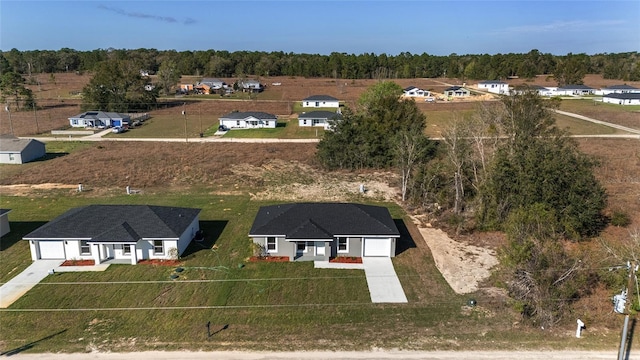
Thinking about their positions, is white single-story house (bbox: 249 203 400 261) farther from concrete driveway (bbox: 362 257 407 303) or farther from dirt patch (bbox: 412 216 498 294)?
dirt patch (bbox: 412 216 498 294)

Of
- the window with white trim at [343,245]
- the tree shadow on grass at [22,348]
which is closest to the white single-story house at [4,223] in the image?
the tree shadow on grass at [22,348]

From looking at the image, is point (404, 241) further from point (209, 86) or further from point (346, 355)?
point (209, 86)

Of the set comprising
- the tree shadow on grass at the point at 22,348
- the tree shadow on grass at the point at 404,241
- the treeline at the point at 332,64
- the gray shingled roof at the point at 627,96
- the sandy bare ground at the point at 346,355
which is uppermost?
the treeline at the point at 332,64

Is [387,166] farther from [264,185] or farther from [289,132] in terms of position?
[289,132]

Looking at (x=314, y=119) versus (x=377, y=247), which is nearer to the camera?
(x=377, y=247)

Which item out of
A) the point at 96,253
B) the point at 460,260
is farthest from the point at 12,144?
the point at 460,260

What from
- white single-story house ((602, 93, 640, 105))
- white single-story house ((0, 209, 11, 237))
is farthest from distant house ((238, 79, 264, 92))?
white single-story house ((0, 209, 11, 237))

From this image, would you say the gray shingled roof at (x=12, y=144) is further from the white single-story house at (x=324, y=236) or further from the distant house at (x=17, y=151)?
the white single-story house at (x=324, y=236)
